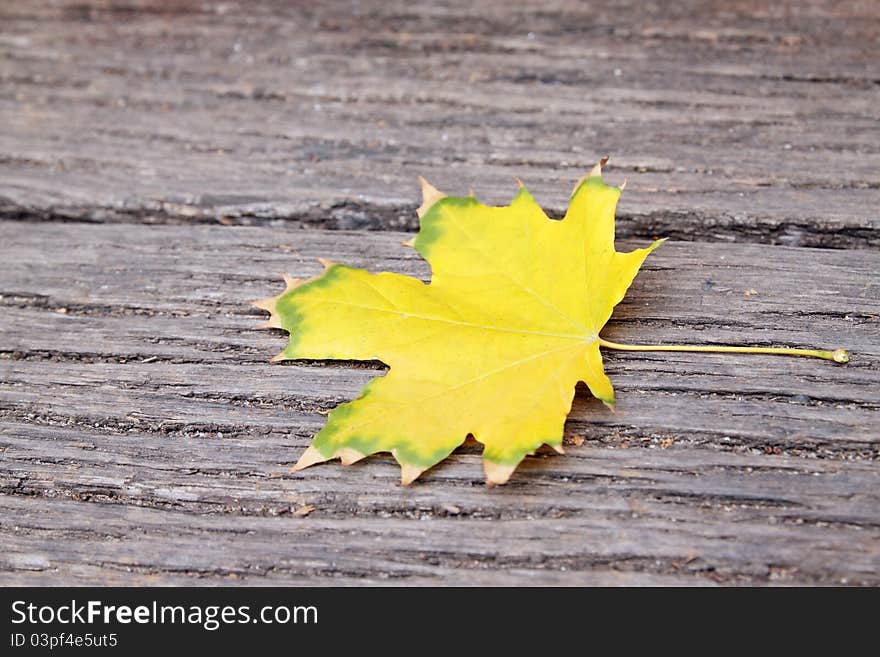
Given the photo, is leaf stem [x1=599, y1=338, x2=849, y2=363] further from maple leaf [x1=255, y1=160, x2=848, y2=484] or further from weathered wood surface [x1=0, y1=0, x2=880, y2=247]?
weathered wood surface [x1=0, y1=0, x2=880, y2=247]

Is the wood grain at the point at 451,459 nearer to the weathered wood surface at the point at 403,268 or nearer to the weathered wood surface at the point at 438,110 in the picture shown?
the weathered wood surface at the point at 403,268

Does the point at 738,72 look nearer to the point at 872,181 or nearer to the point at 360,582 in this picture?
the point at 872,181

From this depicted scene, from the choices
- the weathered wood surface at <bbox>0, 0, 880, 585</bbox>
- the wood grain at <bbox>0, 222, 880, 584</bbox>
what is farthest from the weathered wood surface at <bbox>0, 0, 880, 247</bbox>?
the wood grain at <bbox>0, 222, 880, 584</bbox>

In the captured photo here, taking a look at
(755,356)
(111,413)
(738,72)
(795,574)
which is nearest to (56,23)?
(111,413)

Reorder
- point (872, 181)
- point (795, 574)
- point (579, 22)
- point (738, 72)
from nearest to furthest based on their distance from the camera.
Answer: point (795, 574) → point (872, 181) → point (738, 72) → point (579, 22)

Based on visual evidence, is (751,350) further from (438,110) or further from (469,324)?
(438,110)

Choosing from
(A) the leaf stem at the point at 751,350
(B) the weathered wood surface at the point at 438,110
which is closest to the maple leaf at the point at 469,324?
(A) the leaf stem at the point at 751,350

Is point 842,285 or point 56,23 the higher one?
point 56,23
